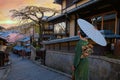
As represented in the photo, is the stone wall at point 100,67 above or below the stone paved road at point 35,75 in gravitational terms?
above

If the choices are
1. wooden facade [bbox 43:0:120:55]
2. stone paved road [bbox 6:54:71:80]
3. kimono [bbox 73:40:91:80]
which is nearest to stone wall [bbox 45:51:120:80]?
stone paved road [bbox 6:54:71:80]

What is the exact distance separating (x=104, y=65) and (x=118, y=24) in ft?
15.9

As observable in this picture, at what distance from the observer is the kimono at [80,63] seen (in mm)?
7160

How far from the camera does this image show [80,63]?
729cm

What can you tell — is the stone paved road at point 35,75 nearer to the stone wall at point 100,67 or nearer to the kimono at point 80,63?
the stone wall at point 100,67

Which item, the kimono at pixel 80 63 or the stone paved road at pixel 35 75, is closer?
the kimono at pixel 80 63

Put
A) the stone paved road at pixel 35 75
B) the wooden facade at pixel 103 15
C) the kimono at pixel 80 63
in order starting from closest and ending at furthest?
the kimono at pixel 80 63 → the wooden facade at pixel 103 15 → the stone paved road at pixel 35 75

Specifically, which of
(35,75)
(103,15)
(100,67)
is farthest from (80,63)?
(103,15)

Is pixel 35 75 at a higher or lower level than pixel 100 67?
lower

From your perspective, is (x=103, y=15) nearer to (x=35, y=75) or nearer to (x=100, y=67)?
(x=35, y=75)

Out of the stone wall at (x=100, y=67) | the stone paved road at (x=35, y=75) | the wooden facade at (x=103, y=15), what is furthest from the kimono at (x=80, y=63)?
the stone paved road at (x=35, y=75)

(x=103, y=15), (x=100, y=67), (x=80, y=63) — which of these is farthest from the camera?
(x=103, y=15)

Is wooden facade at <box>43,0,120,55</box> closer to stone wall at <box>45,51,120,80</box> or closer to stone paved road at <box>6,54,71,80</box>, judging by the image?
stone wall at <box>45,51,120,80</box>

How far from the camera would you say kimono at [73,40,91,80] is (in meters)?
7.16
